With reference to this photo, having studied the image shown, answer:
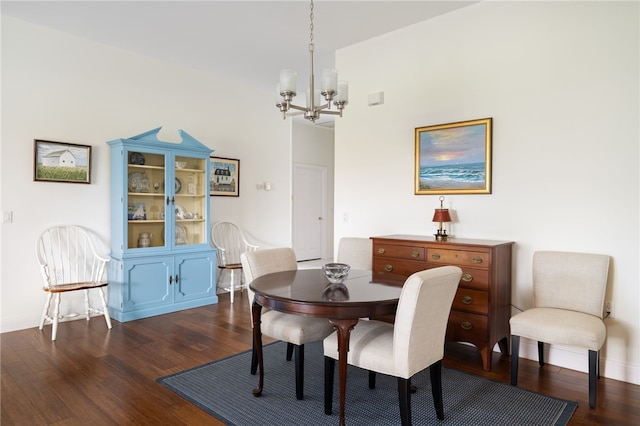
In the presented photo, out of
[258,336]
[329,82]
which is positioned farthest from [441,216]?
[258,336]

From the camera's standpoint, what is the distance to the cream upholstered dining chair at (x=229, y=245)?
5297mm

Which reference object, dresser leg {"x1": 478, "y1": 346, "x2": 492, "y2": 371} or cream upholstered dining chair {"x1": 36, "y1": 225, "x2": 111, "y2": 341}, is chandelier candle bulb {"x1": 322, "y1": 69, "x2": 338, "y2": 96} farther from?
cream upholstered dining chair {"x1": 36, "y1": 225, "x2": 111, "y2": 341}

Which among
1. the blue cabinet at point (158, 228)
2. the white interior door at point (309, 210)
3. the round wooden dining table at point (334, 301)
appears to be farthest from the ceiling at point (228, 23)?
the white interior door at point (309, 210)

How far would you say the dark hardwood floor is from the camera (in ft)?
7.32

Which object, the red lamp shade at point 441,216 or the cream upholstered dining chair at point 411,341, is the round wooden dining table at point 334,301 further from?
the red lamp shade at point 441,216

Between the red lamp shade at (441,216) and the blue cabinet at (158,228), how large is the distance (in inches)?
109

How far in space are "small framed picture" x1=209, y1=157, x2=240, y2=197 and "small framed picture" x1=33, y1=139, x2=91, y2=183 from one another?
57.1 inches

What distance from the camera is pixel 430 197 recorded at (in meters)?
3.68

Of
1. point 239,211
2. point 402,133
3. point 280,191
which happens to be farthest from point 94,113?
point 402,133

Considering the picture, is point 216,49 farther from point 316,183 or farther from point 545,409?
point 545,409

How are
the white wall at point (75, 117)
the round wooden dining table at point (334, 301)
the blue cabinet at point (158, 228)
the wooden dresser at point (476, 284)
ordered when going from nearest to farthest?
the round wooden dining table at point (334, 301), the wooden dresser at point (476, 284), the white wall at point (75, 117), the blue cabinet at point (158, 228)

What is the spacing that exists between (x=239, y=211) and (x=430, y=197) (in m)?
2.95

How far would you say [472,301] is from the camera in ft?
9.55

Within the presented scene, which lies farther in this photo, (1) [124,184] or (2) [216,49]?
(2) [216,49]
